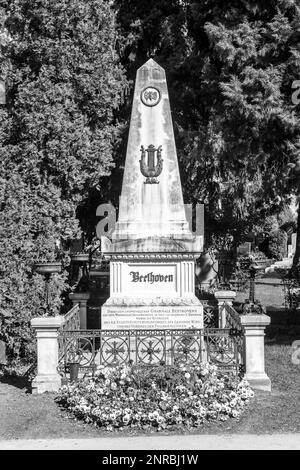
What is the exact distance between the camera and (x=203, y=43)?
17734 mm

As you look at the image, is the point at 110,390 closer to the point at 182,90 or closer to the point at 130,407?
the point at 130,407

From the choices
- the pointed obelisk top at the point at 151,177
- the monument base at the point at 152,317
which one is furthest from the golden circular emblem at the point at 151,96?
the monument base at the point at 152,317

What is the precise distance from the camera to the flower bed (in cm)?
821

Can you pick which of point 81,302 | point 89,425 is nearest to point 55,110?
point 81,302

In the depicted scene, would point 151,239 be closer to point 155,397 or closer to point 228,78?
point 155,397

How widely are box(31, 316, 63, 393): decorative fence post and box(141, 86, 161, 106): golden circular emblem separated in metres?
5.32

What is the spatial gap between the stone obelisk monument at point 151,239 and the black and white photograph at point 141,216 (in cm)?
3

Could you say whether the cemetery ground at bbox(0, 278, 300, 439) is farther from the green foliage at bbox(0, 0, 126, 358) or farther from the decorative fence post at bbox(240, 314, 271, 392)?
the green foliage at bbox(0, 0, 126, 358)

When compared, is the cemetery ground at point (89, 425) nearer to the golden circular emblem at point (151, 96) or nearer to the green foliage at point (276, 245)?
the golden circular emblem at point (151, 96)

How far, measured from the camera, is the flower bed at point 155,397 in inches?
323

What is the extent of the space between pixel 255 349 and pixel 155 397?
2244mm

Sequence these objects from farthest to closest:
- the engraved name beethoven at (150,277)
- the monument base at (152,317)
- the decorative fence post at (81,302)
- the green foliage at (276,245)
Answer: the green foliage at (276,245), the decorative fence post at (81,302), the engraved name beethoven at (150,277), the monument base at (152,317)

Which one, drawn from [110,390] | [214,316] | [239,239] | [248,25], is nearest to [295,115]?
[248,25]

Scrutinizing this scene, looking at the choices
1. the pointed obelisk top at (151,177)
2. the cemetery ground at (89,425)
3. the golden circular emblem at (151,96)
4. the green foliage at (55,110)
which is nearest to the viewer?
the cemetery ground at (89,425)
